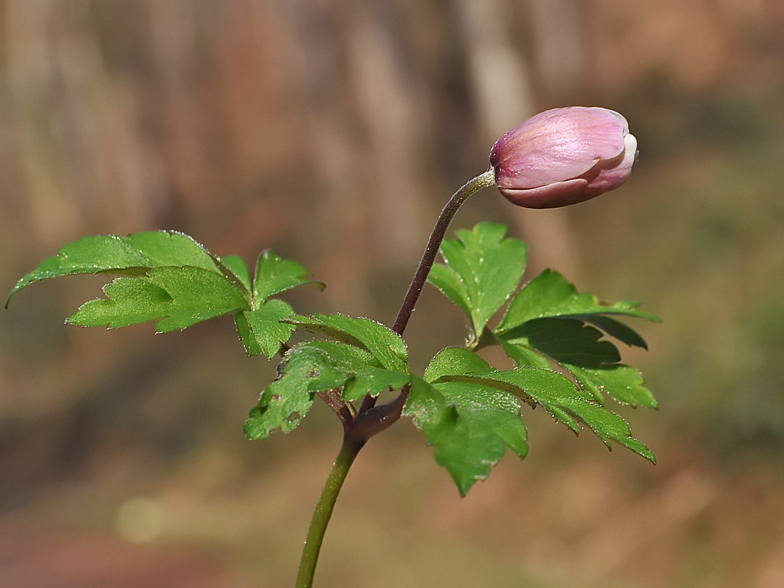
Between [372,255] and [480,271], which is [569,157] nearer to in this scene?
[480,271]

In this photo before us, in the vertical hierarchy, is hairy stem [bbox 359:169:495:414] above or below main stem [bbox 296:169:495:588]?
above

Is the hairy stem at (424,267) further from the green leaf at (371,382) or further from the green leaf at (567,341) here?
the green leaf at (567,341)

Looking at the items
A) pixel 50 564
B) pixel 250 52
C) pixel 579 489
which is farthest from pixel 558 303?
pixel 250 52

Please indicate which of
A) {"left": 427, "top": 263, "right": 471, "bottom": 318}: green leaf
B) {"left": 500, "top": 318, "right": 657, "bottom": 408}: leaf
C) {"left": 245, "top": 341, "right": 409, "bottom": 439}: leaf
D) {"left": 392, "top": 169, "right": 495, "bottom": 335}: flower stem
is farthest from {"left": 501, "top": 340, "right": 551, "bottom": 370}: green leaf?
{"left": 245, "top": 341, "right": 409, "bottom": 439}: leaf

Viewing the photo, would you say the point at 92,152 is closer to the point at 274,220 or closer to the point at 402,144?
the point at 274,220

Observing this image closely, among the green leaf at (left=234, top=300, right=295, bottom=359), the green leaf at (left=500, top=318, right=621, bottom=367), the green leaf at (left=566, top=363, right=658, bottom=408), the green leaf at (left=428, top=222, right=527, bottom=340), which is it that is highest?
the green leaf at (left=234, top=300, right=295, bottom=359)

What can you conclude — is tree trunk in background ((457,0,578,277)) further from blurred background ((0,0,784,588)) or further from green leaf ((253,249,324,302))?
green leaf ((253,249,324,302))
